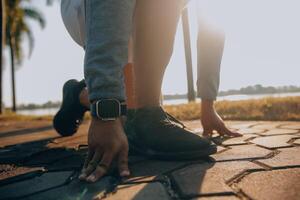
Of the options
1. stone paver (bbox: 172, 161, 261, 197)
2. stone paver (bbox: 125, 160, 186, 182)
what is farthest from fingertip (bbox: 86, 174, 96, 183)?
stone paver (bbox: 172, 161, 261, 197)

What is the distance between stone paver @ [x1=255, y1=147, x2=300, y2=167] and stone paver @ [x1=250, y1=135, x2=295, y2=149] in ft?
0.43

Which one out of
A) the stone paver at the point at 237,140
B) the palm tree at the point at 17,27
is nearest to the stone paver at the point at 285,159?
the stone paver at the point at 237,140

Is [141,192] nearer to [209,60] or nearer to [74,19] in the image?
[209,60]

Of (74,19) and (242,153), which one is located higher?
(74,19)

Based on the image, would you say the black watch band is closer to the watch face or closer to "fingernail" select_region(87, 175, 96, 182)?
the watch face

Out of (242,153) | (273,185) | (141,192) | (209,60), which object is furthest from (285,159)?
(209,60)

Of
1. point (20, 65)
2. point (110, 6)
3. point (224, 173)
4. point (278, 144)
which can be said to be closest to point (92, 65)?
point (110, 6)

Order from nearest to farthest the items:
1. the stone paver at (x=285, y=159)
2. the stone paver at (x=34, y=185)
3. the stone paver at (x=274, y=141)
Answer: the stone paver at (x=34, y=185), the stone paver at (x=285, y=159), the stone paver at (x=274, y=141)

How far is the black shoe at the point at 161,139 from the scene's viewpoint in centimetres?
139

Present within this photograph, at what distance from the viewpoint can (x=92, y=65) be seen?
118 centimetres

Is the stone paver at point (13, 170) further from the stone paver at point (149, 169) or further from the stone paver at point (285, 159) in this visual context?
the stone paver at point (285, 159)

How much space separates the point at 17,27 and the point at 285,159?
1790 centimetres

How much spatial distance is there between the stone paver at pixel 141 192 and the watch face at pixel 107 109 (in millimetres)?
234

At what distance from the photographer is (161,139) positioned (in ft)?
4.69
